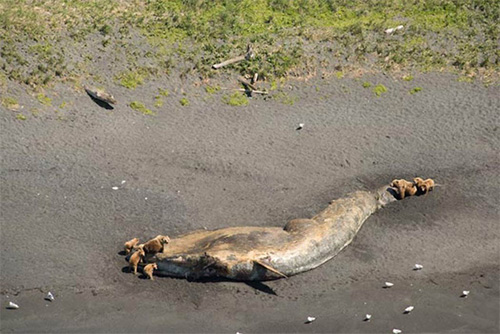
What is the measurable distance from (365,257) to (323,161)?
5.11 metres

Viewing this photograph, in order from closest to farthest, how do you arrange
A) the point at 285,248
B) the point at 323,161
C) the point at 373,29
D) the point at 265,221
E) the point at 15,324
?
the point at 15,324
the point at 285,248
the point at 265,221
the point at 323,161
the point at 373,29

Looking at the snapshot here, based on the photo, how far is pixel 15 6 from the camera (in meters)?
34.0

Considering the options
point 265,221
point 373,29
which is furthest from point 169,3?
point 265,221

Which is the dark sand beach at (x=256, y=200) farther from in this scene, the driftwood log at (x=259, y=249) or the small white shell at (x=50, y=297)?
the driftwood log at (x=259, y=249)

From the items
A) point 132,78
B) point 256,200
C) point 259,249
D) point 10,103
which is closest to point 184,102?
point 132,78

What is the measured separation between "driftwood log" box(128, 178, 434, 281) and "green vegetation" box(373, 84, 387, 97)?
26.5 ft

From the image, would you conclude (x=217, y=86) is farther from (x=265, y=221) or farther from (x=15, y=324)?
(x=15, y=324)

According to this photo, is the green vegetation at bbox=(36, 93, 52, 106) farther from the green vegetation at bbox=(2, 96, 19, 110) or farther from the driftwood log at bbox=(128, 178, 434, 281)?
the driftwood log at bbox=(128, 178, 434, 281)

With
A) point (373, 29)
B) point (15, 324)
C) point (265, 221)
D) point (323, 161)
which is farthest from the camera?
point (373, 29)

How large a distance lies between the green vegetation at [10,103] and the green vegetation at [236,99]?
7324 mm

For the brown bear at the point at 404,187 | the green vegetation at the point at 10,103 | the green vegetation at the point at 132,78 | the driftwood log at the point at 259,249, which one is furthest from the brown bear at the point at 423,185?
the green vegetation at the point at 10,103

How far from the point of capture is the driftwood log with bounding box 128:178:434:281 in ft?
77.4

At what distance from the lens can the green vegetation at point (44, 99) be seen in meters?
30.0

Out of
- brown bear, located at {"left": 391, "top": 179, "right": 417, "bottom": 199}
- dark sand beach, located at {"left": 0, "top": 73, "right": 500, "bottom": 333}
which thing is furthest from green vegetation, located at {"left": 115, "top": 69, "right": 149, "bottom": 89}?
brown bear, located at {"left": 391, "top": 179, "right": 417, "bottom": 199}
